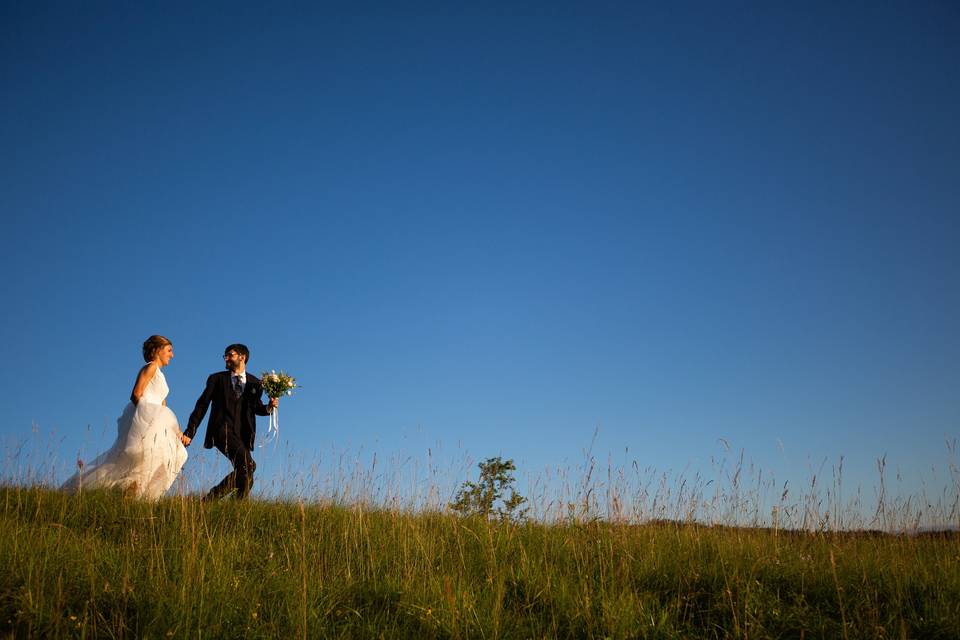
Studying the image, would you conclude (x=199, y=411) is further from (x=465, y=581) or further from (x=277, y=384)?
(x=465, y=581)

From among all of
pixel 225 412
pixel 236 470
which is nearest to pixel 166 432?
pixel 225 412

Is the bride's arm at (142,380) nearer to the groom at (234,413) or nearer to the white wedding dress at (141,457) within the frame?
the white wedding dress at (141,457)

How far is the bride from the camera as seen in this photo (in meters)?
9.16

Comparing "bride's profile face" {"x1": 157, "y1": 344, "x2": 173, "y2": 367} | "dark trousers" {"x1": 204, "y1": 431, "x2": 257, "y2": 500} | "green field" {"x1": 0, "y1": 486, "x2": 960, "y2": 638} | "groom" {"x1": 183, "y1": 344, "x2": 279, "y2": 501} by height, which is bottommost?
"green field" {"x1": 0, "y1": 486, "x2": 960, "y2": 638}

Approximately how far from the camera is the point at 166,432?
9422 millimetres

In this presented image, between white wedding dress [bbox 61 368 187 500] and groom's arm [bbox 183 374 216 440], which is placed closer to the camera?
white wedding dress [bbox 61 368 187 500]

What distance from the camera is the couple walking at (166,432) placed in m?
9.19

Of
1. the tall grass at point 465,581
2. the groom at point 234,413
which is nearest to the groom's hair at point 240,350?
the groom at point 234,413

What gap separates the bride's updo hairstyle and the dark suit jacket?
34.6 inches

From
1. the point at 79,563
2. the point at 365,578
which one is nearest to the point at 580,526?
the point at 365,578

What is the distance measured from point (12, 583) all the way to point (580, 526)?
5.21 meters

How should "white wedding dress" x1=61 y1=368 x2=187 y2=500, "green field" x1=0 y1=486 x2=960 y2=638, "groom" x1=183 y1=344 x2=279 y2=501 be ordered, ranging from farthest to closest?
"groom" x1=183 y1=344 x2=279 y2=501 → "white wedding dress" x1=61 y1=368 x2=187 y2=500 → "green field" x1=0 y1=486 x2=960 y2=638

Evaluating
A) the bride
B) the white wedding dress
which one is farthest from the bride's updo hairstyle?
the white wedding dress

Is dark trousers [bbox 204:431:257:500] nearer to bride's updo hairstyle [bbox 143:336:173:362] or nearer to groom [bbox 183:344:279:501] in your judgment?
groom [bbox 183:344:279:501]
